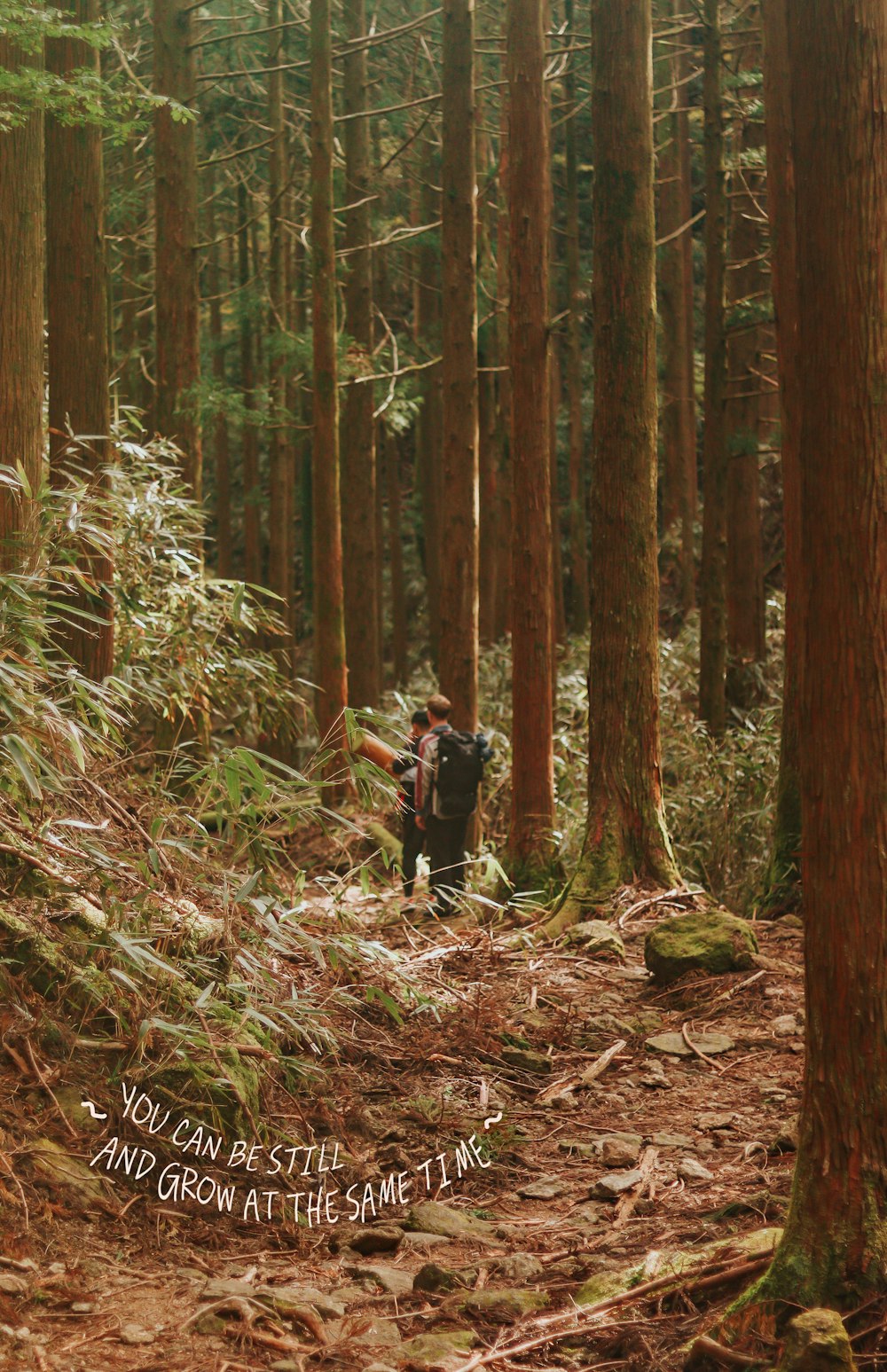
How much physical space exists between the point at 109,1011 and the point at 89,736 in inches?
51.2

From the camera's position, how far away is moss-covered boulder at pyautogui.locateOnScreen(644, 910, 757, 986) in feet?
25.3

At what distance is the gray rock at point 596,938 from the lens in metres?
8.41

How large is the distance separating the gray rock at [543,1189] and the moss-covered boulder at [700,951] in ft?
9.42

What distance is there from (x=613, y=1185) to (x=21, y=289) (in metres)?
5.54

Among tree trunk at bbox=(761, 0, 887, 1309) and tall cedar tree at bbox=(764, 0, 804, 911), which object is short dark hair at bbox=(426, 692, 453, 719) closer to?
tall cedar tree at bbox=(764, 0, 804, 911)

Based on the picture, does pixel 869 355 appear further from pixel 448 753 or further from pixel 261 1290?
pixel 448 753

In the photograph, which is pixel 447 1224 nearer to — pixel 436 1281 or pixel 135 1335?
pixel 436 1281

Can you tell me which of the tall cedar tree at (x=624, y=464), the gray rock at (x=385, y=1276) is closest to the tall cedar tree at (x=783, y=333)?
the tall cedar tree at (x=624, y=464)

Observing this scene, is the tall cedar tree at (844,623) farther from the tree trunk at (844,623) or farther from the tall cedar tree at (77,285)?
the tall cedar tree at (77,285)

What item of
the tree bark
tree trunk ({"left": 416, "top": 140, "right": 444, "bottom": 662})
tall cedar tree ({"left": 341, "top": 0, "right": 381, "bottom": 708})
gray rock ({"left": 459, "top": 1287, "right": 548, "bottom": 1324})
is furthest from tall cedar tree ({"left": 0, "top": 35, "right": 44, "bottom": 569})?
tree trunk ({"left": 416, "top": 140, "right": 444, "bottom": 662})

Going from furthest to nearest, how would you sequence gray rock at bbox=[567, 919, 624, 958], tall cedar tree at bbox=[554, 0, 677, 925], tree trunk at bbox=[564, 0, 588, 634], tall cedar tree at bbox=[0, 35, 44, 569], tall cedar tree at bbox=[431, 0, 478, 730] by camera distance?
tree trunk at bbox=[564, 0, 588, 634]
tall cedar tree at bbox=[431, 0, 478, 730]
tall cedar tree at bbox=[554, 0, 677, 925]
gray rock at bbox=[567, 919, 624, 958]
tall cedar tree at bbox=[0, 35, 44, 569]

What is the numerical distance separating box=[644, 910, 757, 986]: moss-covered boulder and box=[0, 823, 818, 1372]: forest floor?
0.73m

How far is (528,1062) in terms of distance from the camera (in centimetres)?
631

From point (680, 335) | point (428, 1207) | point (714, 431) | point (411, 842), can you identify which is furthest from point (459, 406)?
point (680, 335)
